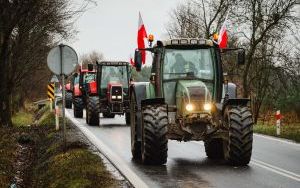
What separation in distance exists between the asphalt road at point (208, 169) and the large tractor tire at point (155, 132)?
248mm

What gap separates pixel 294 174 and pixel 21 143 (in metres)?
10.8

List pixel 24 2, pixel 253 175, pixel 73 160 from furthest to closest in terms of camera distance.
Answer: pixel 24 2
pixel 73 160
pixel 253 175

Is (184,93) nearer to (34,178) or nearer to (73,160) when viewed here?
(73,160)

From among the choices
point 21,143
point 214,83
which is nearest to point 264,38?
point 21,143

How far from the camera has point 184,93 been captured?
1170 cm

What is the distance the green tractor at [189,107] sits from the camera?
36.6 feet

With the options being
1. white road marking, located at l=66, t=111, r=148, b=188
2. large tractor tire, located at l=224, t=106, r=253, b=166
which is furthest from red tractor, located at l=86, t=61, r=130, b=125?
large tractor tire, located at l=224, t=106, r=253, b=166

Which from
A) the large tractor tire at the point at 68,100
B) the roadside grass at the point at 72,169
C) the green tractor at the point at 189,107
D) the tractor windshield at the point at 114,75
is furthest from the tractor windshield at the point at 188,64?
the large tractor tire at the point at 68,100

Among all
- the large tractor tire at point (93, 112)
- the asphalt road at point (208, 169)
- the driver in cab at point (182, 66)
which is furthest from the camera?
the large tractor tire at point (93, 112)

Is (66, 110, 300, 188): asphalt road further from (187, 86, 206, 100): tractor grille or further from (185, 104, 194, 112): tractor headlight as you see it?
(187, 86, 206, 100): tractor grille

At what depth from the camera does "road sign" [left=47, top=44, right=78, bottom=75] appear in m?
14.2

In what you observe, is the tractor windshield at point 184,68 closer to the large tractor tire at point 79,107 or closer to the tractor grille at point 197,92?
the tractor grille at point 197,92

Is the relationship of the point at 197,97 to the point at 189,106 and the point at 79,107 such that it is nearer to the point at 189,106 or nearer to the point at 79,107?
the point at 189,106

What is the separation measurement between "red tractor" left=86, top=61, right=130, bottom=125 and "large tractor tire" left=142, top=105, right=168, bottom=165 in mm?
12939
